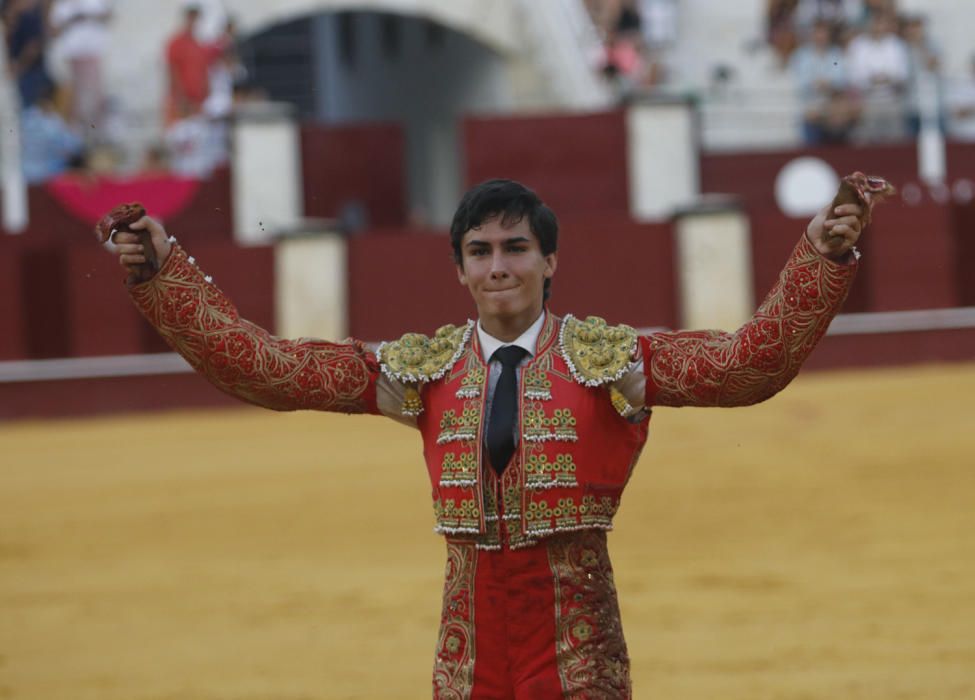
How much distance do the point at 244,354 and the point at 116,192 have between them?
9.74 metres

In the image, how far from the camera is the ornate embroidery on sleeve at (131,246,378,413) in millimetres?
2807

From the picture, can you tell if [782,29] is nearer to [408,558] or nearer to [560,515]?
[408,558]

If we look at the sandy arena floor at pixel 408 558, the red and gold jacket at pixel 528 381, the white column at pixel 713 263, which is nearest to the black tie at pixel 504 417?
the red and gold jacket at pixel 528 381

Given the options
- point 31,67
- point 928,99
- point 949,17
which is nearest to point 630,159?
point 928,99

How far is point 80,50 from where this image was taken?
1231cm

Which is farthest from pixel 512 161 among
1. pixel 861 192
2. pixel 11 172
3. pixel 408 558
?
pixel 861 192

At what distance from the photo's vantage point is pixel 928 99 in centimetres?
1323

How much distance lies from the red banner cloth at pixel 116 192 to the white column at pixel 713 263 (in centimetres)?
332

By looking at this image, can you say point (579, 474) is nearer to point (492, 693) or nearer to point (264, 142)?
point (492, 693)

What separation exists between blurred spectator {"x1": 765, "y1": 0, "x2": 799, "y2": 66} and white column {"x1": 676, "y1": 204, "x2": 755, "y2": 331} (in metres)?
1.52

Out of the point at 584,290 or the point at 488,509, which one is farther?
the point at 584,290

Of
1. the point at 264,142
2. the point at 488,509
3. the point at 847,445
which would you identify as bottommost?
the point at 847,445

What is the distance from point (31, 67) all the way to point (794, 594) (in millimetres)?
7501

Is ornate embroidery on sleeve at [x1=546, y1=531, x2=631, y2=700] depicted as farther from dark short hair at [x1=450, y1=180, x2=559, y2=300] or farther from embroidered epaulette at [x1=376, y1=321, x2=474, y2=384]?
dark short hair at [x1=450, y1=180, x2=559, y2=300]
